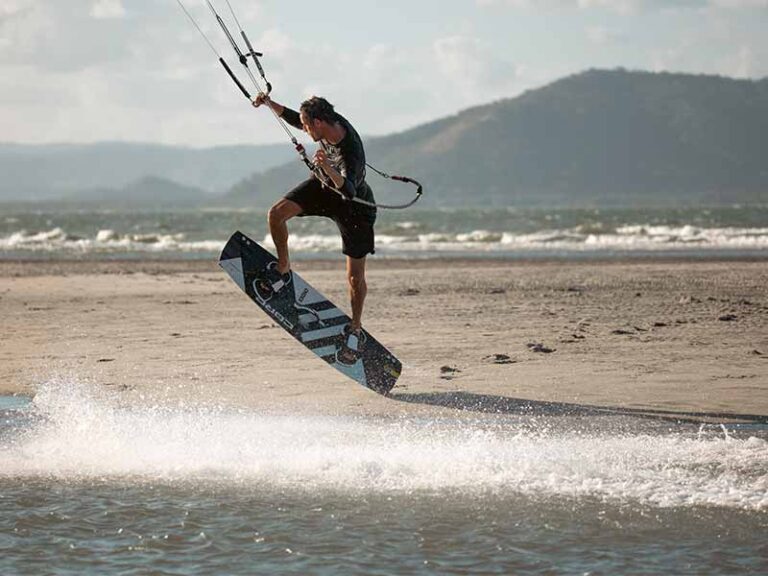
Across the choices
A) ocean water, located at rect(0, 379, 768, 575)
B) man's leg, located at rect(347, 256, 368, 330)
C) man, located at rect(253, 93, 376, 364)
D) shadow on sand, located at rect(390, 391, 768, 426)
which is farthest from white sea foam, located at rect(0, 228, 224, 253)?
ocean water, located at rect(0, 379, 768, 575)

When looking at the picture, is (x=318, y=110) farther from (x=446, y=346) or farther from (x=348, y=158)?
(x=446, y=346)

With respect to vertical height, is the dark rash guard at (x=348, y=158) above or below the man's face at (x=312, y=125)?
below

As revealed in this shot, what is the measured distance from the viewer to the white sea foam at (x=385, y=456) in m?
6.40

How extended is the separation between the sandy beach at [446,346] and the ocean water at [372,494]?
0.69 metres

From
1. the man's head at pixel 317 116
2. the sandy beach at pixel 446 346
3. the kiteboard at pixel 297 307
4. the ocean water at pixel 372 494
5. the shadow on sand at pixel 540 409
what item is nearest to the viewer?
the ocean water at pixel 372 494

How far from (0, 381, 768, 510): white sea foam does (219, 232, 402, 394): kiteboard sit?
1.25 metres

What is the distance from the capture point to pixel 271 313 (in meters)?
9.56

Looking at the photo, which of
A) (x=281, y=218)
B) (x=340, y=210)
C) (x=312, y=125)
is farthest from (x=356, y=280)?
(x=312, y=125)

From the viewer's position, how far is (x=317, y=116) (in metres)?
8.67

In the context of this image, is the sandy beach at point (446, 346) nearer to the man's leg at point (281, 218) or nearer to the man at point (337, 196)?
the man at point (337, 196)

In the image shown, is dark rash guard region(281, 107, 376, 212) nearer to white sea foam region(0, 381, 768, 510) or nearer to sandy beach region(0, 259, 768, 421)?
sandy beach region(0, 259, 768, 421)

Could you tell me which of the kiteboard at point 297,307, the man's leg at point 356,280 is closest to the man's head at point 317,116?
the man's leg at point 356,280

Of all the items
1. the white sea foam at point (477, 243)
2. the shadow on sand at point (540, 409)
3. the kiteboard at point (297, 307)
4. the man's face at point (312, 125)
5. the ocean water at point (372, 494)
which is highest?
the man's face at point (312, 125)

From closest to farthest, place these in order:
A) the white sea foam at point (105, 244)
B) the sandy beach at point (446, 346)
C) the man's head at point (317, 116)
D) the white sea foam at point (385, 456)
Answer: the white sea foam at point (385, 456) < the man's head at point (317, 116) < the sandy beach at point (446, 346) < the white sea foam at point (105, 244)
